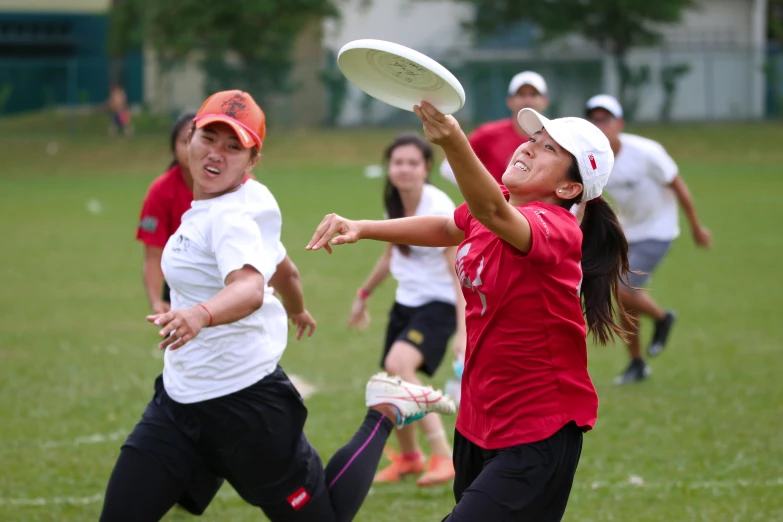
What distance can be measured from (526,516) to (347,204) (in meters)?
18.1

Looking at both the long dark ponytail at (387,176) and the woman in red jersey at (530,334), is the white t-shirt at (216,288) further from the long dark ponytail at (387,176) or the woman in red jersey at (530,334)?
the long dark ponytail at (387,176)

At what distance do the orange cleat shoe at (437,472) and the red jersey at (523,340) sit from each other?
2.51 m

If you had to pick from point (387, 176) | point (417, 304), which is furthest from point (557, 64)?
point (417, 304)

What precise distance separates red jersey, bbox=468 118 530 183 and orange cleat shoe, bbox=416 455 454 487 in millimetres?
3144

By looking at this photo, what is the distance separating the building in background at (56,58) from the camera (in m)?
39.9

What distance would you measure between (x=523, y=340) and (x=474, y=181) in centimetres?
73

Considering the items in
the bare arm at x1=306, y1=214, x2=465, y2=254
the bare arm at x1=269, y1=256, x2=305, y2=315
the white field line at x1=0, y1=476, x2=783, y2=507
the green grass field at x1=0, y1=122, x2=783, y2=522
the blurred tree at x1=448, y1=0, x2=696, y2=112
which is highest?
the bare arm at x1=306, y1=214, x2=465, y2=254

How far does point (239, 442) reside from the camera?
13.5 ft

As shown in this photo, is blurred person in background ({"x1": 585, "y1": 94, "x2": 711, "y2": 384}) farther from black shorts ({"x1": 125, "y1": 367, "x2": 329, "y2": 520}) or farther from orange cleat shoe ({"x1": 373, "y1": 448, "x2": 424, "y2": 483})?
black shorts ({"x1": 125, "y1": 367, "x2": 329, "y2": 520})

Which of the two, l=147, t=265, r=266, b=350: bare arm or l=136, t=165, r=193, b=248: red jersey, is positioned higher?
l=147, t=265, r=266, b=350: bare arm

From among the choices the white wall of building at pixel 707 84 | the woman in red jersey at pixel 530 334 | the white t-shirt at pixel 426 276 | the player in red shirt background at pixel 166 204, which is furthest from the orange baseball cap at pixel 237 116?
the white wall of building at pixel 707 84

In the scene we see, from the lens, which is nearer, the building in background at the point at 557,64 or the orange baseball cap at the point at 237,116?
the orange baseball cap at the point at 237,116

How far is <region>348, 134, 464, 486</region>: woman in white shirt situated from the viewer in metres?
6.27

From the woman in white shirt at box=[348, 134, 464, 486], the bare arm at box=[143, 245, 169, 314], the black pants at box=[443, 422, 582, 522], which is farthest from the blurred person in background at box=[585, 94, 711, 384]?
the black pants at box=[443, 422, 582, 522]
